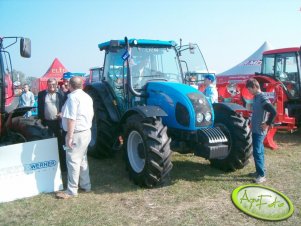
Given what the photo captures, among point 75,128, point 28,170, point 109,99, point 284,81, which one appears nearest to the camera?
point 75,128

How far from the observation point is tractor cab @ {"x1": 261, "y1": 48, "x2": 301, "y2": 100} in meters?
9.06

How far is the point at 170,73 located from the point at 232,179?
7.01 feet

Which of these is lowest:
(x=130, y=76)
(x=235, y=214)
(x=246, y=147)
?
(x=235, y=214)

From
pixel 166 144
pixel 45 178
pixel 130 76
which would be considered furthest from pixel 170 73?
pixel 45 178

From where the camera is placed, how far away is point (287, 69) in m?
9.34

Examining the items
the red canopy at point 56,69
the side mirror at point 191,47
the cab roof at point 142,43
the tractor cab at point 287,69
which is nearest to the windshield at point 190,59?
the side mirror at point 191,47

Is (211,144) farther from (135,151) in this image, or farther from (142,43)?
(142,43)

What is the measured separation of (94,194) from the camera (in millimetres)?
4680

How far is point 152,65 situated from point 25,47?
212 cm

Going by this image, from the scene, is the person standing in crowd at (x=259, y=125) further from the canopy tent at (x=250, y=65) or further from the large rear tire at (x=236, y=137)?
the canopy tent at (x=250, y=65)

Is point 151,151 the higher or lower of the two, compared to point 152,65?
lower

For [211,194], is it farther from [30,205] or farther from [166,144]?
[30,205]

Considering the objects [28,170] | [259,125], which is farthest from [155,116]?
[28,170]

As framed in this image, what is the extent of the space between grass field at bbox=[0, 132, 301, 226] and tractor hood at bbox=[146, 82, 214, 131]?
915 millimetres
